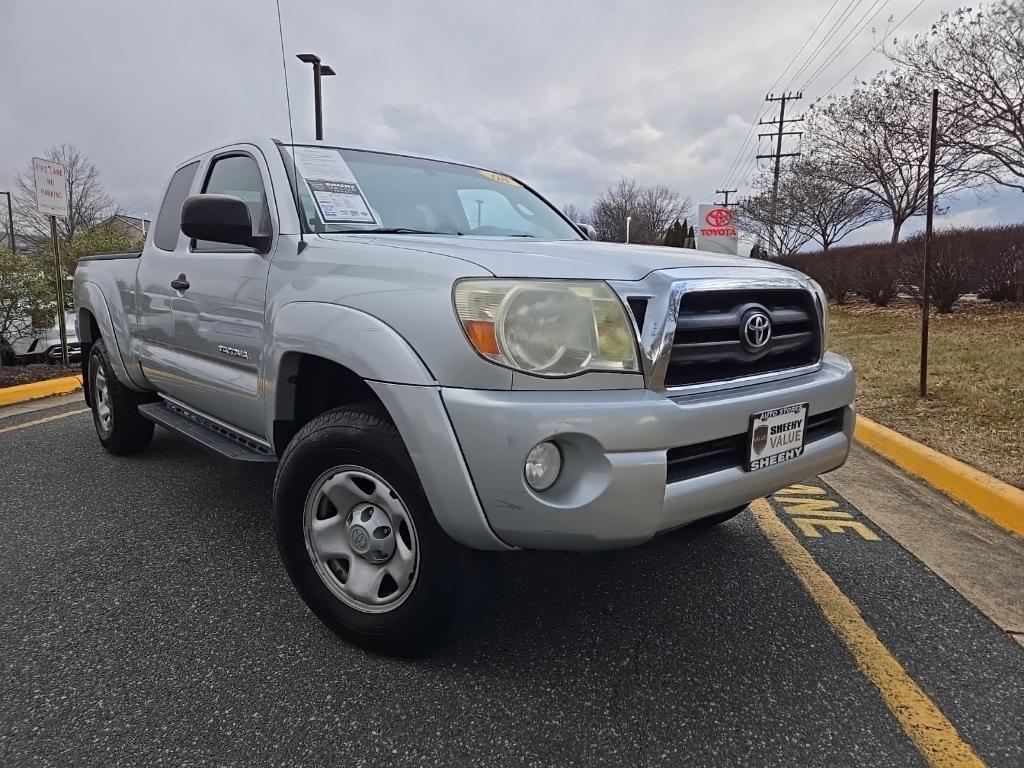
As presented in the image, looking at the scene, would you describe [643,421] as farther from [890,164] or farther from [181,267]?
[890,164]

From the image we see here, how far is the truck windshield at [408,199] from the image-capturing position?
2705 mm

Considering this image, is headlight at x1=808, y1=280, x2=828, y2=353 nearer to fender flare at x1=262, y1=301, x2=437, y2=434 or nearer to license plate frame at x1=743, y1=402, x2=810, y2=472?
license plate frame at x1=743, y1=402, x2=810, y2=472

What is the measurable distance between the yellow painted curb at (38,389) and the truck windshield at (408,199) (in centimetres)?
529

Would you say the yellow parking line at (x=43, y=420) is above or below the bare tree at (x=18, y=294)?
below

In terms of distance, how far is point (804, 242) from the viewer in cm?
3847

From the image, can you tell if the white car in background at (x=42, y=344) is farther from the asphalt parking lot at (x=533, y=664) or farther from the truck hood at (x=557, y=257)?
the truck hood at (x=557, y=257)

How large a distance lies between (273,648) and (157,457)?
276 centimetres

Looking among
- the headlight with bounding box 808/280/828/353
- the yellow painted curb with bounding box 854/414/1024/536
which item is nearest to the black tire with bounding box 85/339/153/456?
the headlight with bounding box 808/280/828/353

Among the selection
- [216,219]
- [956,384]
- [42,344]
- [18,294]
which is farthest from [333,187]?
[42,344]

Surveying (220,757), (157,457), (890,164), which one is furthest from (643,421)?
(890,164)

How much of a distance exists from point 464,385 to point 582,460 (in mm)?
370

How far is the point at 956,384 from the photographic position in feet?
20.4

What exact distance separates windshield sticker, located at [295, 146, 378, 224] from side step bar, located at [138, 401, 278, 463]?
100 centimetres

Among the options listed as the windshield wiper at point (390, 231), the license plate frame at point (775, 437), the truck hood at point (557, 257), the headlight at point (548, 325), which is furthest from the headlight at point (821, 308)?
the windshield wiper at point (390, 231)
